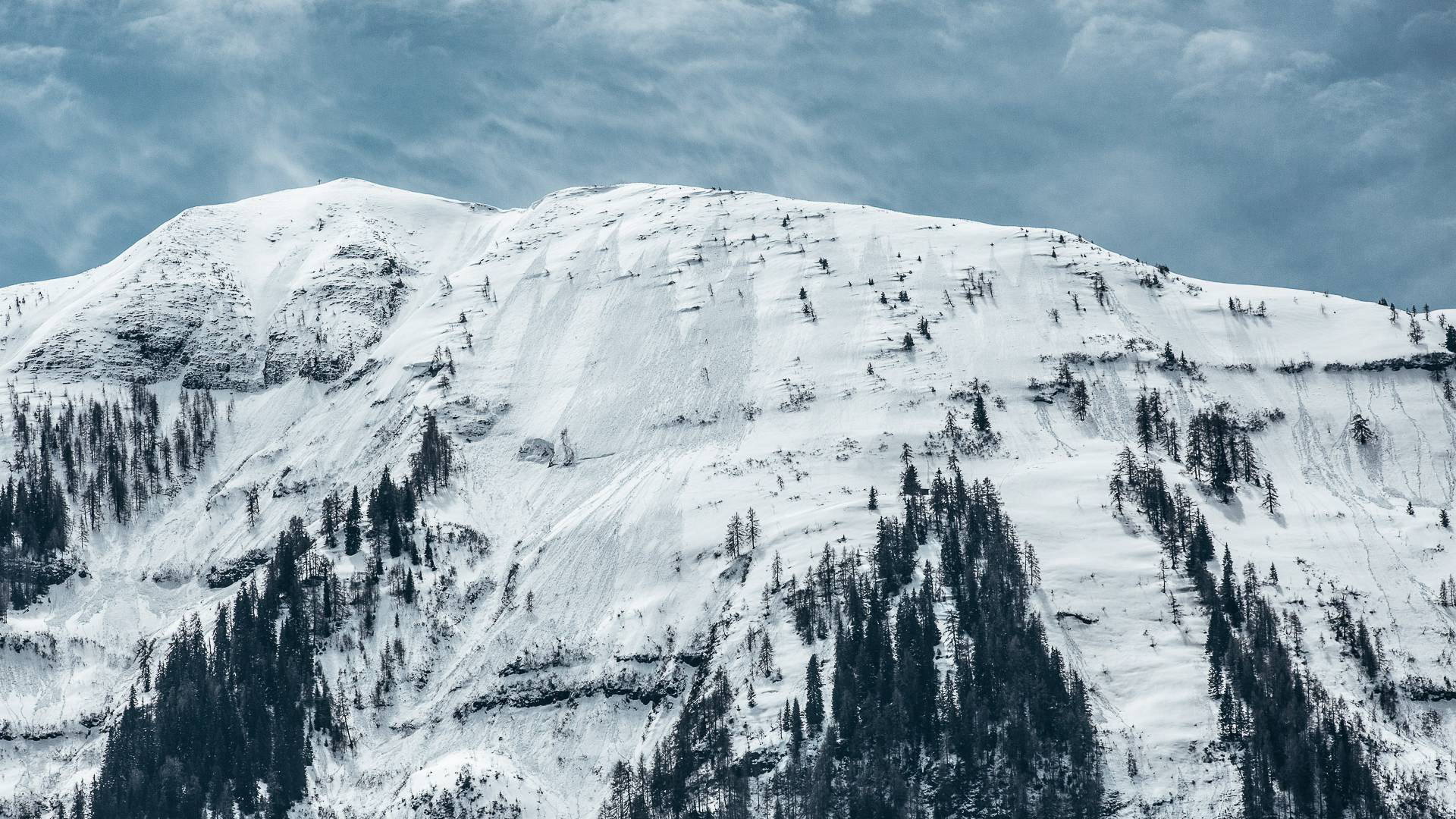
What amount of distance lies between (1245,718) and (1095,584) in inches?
1163

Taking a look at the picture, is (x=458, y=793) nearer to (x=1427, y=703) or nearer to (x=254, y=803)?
(x=254, y=803)

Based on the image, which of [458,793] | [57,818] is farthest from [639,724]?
[57,818]

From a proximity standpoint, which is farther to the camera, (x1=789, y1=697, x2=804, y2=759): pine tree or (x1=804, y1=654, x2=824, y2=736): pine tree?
(x1=804, y1=654, x2=824, y2=736): pine tree

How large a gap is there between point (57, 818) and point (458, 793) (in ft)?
169

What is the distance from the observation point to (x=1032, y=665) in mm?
180000

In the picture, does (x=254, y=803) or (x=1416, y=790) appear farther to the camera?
(x=254, y=803)

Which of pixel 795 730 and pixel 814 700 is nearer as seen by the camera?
pixel 795 730

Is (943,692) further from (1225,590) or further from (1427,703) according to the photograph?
(1427,703)

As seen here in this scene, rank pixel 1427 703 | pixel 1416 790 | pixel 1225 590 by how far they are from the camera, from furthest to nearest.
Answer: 1. pixel 1225 590
2. pixel 1427 703
3. pixel 1416 790

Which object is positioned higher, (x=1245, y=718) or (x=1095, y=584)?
(x=1095, y=584)

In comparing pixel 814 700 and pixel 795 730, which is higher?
pixel 814 700

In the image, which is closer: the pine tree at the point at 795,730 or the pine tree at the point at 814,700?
the pine tree at the point at 795,730

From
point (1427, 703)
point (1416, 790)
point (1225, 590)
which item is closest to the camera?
point (1416, 790)

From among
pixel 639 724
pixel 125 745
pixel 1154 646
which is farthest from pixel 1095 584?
pixel 125 745
